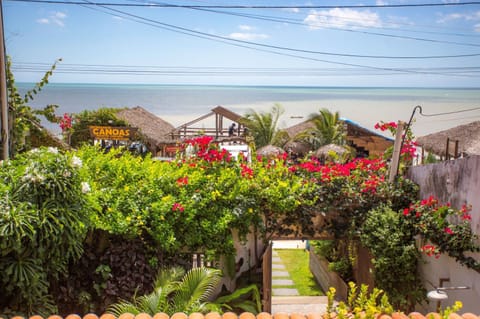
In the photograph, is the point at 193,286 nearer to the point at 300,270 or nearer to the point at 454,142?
the point at 300,270

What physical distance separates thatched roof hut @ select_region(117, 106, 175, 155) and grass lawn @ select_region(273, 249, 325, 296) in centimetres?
1069

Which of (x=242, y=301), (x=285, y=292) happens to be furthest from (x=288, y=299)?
(x=242, y=301)

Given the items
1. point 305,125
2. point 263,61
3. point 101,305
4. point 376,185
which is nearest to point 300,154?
point 305,125

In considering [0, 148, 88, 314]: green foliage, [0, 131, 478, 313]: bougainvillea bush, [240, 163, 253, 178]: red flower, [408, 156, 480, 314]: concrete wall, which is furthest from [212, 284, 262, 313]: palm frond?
[0, 148, 88, 314]: green foliage

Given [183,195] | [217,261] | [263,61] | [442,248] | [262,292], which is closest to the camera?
[442,248]

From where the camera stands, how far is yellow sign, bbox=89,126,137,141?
777 inches

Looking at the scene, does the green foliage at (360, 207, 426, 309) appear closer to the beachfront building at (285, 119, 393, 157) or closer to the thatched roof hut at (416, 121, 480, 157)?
the thatched roof hut at (416, 121, 480, 157)

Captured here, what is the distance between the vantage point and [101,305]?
6844 mm

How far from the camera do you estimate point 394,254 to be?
7.41 metres

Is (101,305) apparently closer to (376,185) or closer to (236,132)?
(376,185)

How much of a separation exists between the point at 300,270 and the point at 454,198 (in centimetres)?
790

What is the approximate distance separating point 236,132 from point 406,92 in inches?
5913

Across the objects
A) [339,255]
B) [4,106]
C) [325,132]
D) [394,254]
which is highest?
[325,132]

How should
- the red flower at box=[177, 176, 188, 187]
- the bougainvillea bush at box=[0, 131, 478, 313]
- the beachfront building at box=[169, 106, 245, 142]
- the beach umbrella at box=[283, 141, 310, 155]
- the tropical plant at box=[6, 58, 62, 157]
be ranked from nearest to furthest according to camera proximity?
the bougainvillea bush at box=[0, 131, 478, 313], the red flower at box=[177, 176, 188, 187], the tropical plant at box=[6, 58, 62, 157], the beach umbrella at box=[283, 141, 310, 155], the beachfront building at box=[169, 106, 245, 142]
